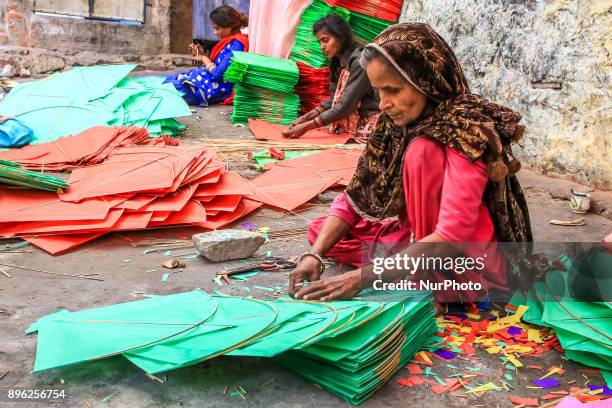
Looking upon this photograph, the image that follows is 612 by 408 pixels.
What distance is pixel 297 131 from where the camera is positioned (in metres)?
Result: 5.38

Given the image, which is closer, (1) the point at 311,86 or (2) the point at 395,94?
(2) the point at 395,94

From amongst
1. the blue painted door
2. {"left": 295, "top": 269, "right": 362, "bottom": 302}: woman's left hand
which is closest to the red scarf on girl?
the blue painted door

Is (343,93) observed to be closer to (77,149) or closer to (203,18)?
(77,149)

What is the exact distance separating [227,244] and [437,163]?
1.09m

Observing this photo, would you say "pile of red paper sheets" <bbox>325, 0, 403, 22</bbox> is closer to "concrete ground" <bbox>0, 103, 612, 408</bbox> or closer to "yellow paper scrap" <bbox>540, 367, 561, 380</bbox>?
"concrete ground" <bbox>0, 103, 612, 408</bbox>

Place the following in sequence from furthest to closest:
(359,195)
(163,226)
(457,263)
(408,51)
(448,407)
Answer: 1. (163,226)
2. (359,195)
3. (457,263)
4. (408,51)
5. (448,407)

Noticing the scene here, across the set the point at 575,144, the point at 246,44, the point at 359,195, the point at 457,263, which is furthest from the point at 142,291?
the point at 246,44

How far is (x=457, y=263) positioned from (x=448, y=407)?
1.94 feet

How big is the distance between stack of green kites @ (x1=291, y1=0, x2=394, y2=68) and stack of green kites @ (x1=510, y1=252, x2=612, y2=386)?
14.0 feet

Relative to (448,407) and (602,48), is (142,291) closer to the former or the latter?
(448,407)

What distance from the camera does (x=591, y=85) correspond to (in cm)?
361

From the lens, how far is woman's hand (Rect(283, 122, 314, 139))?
5.37 meters

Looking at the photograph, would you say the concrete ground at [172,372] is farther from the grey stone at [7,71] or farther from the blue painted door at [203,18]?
the grey stone at [7,71]

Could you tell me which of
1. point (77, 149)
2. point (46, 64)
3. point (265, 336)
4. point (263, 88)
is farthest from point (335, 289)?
point (46, 64)
